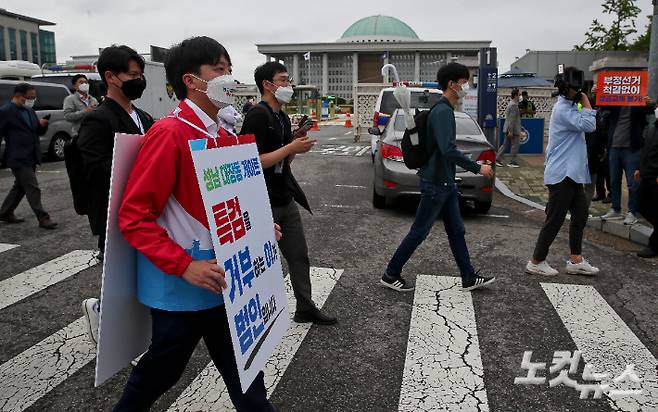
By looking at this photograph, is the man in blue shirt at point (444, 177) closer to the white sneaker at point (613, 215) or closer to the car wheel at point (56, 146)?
the white sneaker at point (613, 215)

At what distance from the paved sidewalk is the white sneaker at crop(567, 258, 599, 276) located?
5.70 ft

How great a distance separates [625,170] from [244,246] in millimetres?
6901

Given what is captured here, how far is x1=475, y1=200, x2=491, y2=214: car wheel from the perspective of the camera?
823 centimetres

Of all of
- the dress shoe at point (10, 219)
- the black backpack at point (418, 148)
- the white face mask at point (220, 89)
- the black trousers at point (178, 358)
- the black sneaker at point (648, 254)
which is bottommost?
the black sneaker at point (648, 254)

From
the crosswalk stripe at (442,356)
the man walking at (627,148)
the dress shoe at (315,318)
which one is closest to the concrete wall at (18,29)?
the man walking at (627,148)

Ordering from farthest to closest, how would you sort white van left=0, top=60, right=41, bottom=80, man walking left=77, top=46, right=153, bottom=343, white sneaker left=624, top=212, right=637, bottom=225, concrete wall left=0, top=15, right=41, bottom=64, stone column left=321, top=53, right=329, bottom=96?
stone column left=321, top=53, right=329, bottom=96
concrete wall left=0, top=15, right=41, bottom=64
white van left=0, top=60, right=41, bottom=80
white sneaker left=624, top=212, right=637, bottom=225
man walking left=77, top=46, right=153, bottom=343

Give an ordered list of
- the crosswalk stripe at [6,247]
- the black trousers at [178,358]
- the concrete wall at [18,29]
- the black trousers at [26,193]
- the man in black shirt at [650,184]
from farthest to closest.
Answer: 1. the concrete wall at [18,29]
2. the black trousers at [26,193]
3. the crosswalk stripe at [6,247]
4. the man in black shirt at [650,184]
5. the black trousers at [178,358]

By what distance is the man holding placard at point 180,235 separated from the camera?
1945 mm

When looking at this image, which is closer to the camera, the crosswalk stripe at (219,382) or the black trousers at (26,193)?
the crosswalk stripe at (219,382)

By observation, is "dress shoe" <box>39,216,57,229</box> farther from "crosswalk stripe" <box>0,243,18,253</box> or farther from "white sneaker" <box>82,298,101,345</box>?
"white sneaker" <box>82,298,101,345</box>

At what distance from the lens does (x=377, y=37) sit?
127375 mm

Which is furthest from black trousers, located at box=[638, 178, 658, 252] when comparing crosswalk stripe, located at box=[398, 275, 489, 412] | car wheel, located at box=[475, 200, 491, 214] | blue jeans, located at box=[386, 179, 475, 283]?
crosswalk stripe, located at box=[398, 275, 489, 412]

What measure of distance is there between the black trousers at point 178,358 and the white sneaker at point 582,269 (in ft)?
13.7

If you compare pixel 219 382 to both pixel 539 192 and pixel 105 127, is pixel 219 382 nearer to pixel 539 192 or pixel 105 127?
pixel 105 127
